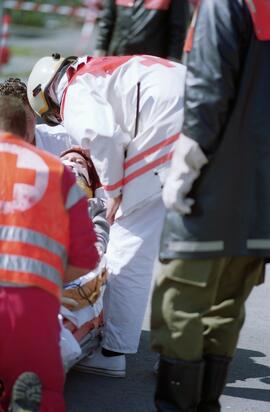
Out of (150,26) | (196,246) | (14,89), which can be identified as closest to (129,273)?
(14,89)

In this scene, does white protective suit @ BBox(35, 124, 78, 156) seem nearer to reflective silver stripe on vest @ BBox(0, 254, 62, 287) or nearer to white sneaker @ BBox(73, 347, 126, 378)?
white sneaker @ BBox(73, 347, 126, 378)

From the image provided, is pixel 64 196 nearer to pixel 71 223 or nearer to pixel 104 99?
pixel 71 223

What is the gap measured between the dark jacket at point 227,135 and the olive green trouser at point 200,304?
0.06m

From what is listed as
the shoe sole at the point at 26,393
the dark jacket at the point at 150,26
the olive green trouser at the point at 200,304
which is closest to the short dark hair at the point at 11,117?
the olive green trouser at the point at 200,304

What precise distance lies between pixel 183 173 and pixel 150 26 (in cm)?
457

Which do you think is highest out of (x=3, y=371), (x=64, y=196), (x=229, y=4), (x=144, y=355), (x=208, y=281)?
(x=229, y=4)

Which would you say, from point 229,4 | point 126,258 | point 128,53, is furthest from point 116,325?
point 128,53

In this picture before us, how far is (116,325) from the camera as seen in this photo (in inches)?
180

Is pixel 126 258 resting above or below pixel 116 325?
above

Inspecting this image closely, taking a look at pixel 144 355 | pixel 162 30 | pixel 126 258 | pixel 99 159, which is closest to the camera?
pixel 99 159

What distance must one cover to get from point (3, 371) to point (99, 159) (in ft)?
4.00

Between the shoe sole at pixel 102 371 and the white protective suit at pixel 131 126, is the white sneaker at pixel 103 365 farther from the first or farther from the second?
the white protective suit at pixel 131 126

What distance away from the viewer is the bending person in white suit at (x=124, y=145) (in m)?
4.26

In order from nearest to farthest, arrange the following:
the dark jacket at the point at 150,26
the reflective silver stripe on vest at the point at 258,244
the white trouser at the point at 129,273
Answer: the reflective silver stripe on vest at the point at 258,244 < the white trouser at the point at 129,273 < the dark jacket at the point at 150,26
